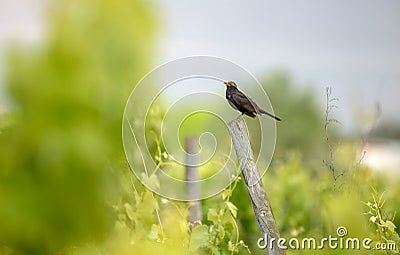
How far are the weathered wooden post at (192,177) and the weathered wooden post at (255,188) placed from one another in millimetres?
511

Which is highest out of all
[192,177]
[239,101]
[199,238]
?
[192,177]

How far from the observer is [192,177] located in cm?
229

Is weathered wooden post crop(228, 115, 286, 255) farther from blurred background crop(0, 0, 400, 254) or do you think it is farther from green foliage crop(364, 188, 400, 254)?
green foliage crop(364, 188, 400, 254)

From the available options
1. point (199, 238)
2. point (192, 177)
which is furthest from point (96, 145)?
point (199, 238)

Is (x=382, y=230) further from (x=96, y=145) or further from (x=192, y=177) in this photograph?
(x=96, y=145)

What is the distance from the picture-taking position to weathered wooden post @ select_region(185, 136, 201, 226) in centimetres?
212

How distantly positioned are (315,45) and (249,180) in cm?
511

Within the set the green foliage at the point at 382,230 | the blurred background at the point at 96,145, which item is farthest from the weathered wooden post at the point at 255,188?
the green foliage at the point at 382,230

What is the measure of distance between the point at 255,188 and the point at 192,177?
28.8 inches

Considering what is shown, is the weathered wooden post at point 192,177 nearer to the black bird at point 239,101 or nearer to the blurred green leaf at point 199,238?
the blurred green leaf at point 199,238

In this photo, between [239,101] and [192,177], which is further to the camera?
[192,177]

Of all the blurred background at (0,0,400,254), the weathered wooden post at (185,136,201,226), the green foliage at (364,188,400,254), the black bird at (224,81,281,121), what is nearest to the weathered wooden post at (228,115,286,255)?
the black bird at (224,81,281,121)

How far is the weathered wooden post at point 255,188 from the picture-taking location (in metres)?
1.57

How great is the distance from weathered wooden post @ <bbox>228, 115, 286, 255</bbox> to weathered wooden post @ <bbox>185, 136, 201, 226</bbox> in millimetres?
511
